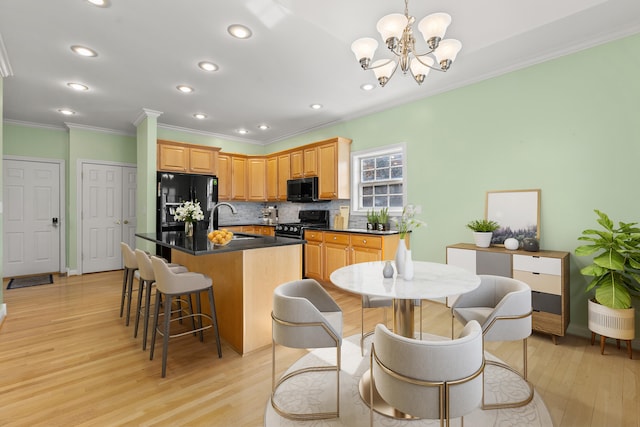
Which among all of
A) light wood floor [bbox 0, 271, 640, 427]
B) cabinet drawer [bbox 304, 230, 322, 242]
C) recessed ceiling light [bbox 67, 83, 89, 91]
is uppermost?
recessed ceiling light [bbox 67, 83, 89, 91]

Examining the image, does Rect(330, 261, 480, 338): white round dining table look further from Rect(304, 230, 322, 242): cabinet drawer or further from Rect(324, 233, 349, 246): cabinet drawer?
Rect(304, 230, 322, 242): cabinet drawer

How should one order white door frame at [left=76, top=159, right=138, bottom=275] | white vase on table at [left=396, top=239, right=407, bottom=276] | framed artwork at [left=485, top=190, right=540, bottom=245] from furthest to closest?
white door frame at [left=76, top=159, right=138, bottom=275] → framed artwork at [left=485, top=190, right=540, bottom=245] → white vase on table at [left=396, top=239, right=407, bottom=276]

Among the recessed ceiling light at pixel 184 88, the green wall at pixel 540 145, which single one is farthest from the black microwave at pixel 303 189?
the recessed ceiling light at pixel 184 88

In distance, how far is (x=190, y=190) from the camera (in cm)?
517

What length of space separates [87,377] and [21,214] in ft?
15.7

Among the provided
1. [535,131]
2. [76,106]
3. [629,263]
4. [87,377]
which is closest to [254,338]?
[87,377]

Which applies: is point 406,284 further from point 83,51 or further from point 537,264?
point 83,51

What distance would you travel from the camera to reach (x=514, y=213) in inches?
129

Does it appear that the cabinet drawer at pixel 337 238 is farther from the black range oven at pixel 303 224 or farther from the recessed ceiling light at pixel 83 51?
the recessed ceiling light at pixel 83 51

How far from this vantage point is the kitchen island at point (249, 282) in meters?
2.53

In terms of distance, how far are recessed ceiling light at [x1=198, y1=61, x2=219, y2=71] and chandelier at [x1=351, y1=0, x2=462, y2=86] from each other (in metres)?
1.90

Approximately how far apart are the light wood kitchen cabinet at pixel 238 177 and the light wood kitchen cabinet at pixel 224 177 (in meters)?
0.08

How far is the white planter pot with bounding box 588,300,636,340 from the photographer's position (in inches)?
93.8

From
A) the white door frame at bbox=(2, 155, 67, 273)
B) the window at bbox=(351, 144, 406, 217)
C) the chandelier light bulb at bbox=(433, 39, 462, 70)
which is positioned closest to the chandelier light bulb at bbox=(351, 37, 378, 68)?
the chandelier light bulb at bbox=(433, 39, 462, 70)
